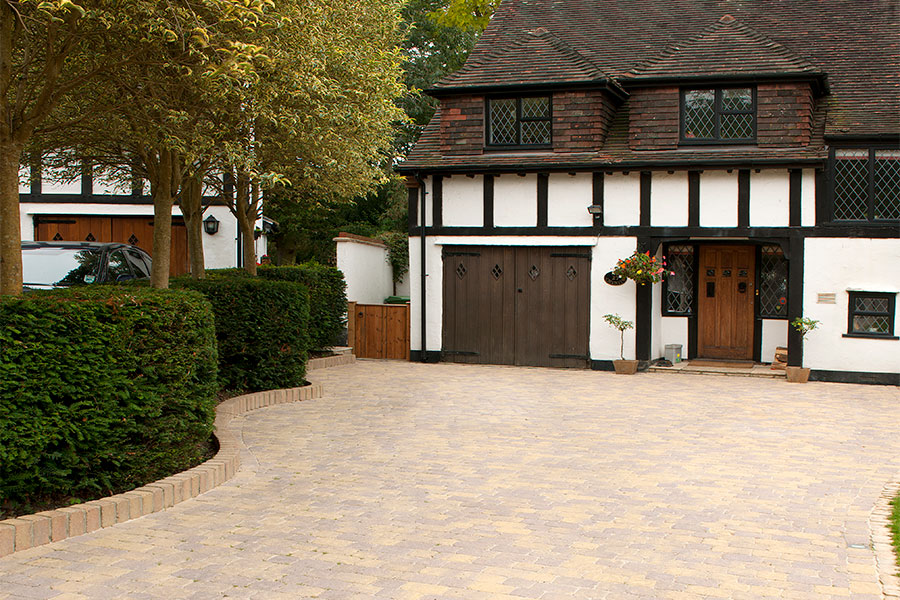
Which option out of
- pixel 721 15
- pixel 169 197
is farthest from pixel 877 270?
pixel 169 197

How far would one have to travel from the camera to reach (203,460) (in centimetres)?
821

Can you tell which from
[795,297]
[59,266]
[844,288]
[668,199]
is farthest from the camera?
[668,199]

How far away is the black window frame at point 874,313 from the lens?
52.9 feet

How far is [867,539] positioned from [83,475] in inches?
219

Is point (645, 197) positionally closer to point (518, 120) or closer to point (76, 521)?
point (518, 120)

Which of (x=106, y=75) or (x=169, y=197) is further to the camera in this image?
(x=169, y=197)

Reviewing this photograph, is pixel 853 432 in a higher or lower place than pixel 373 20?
lower

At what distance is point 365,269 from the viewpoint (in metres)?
21.9

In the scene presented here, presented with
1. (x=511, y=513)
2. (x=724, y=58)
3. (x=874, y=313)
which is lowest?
(x=511, y=513)

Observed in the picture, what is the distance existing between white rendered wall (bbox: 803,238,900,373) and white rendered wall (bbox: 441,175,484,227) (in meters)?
6.10

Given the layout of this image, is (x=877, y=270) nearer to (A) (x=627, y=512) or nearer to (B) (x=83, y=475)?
(A) (x=627, y=512)

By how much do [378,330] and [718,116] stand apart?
7943 millimetres

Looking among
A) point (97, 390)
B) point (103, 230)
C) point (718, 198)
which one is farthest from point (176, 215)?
point (97, 390)

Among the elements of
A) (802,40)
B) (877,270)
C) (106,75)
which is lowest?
(877,270)
